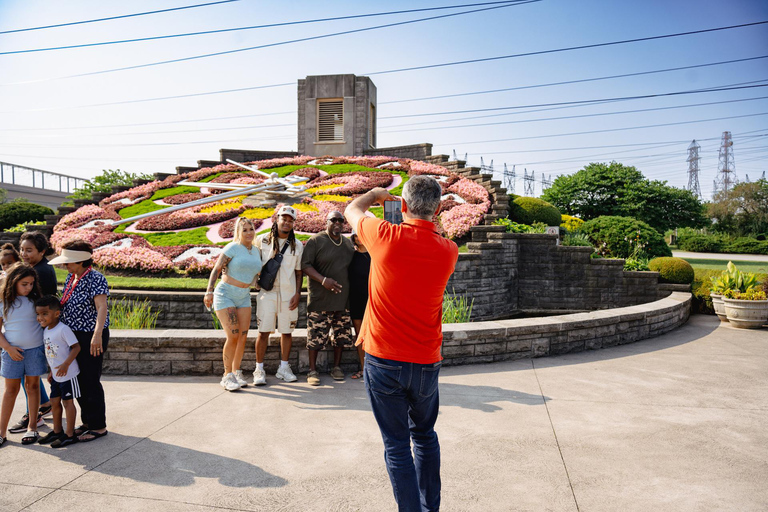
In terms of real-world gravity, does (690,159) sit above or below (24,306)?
above

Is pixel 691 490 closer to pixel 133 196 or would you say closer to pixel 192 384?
pixel 192 384

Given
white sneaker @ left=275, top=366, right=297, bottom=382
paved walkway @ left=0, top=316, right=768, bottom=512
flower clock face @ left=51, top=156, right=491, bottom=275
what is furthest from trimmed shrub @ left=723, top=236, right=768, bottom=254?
white sneaker @ left=275, top=366, right=297, bottom=382

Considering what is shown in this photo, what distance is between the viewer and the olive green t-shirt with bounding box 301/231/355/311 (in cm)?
536

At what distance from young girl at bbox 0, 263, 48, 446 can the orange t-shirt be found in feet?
9.69

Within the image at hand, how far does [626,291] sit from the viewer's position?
444 inches

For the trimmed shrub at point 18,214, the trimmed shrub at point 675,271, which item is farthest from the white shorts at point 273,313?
the trimmed shrub at point 18,214

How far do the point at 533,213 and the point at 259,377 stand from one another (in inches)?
459

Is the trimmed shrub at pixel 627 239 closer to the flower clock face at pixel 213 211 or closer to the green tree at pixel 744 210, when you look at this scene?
the flower clock face at pixel 213 211

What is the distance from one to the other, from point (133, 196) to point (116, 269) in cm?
770

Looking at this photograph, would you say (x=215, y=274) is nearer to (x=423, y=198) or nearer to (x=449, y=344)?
(x=449, y=344)

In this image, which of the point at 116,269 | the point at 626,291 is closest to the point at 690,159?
the point at 626,291

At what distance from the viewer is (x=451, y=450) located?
370cm

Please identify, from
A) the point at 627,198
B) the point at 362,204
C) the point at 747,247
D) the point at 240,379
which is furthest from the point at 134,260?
the point at 747,247

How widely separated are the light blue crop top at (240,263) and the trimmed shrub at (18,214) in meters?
18.3
